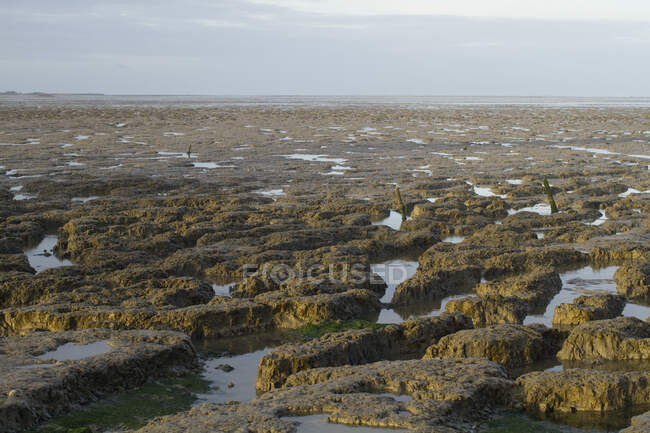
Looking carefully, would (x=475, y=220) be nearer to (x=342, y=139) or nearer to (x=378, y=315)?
(x=378, y=315)

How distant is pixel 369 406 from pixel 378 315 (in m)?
3.69

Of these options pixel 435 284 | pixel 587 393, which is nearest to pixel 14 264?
pixel 435 284

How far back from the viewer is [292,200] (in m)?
17.3

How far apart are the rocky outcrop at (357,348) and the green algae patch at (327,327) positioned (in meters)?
0.47

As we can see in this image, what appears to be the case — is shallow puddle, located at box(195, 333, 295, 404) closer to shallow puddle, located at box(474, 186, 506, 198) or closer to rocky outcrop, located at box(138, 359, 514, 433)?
rocky outcrop, located at box(138, 359, 514, 433)

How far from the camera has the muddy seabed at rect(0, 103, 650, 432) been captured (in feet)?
18.8

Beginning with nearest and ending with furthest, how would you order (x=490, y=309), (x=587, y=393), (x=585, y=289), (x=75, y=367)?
1. (x=587, y=393)
2. (x=75, y=367)
3. (x=490, y=309)
4. (x=585, y=289)

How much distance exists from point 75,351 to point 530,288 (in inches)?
218

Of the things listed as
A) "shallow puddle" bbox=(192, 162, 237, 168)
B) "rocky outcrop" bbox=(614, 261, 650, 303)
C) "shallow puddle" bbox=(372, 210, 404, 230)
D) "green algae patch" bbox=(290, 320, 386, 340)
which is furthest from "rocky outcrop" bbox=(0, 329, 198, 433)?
"shallow puddle" bbox=(192, 162, 237, 168)

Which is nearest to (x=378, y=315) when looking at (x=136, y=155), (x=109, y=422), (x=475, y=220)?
(x=109, y=422)

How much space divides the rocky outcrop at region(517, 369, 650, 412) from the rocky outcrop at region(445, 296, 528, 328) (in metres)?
2.45

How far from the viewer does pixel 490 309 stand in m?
8.49

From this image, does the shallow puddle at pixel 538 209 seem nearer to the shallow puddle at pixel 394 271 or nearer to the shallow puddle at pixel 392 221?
the shallow puddle at pixel 392 221

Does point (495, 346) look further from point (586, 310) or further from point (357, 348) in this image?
point (586, 310)
